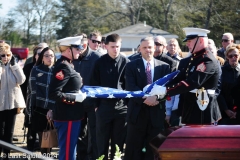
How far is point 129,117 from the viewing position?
539 cm

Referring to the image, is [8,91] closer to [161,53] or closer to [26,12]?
[161,53]

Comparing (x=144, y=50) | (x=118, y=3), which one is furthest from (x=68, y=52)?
(x=118, y=3)

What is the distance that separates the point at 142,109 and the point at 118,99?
480 millimetres

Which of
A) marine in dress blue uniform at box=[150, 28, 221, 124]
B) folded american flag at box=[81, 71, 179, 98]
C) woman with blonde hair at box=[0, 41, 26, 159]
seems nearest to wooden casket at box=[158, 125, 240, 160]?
marine in dress blue uniform at box=[150, 28, 221, 124]

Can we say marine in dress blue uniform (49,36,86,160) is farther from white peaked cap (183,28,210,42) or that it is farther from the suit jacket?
white peaked cap (183,28,210,42)

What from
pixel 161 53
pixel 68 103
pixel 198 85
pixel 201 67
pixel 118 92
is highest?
pixel 161 53

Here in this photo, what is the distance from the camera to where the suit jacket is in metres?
5.32

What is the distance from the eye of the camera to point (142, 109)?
17.6ft

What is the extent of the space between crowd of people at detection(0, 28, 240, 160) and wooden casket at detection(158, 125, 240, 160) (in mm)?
1048

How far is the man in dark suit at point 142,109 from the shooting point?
5336 millimetres

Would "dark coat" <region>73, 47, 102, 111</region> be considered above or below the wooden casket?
above

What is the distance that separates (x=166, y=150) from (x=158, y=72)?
1.95 m

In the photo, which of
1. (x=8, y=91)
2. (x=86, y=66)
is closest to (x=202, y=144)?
(x=86, y=66)

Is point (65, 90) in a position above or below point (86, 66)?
below
